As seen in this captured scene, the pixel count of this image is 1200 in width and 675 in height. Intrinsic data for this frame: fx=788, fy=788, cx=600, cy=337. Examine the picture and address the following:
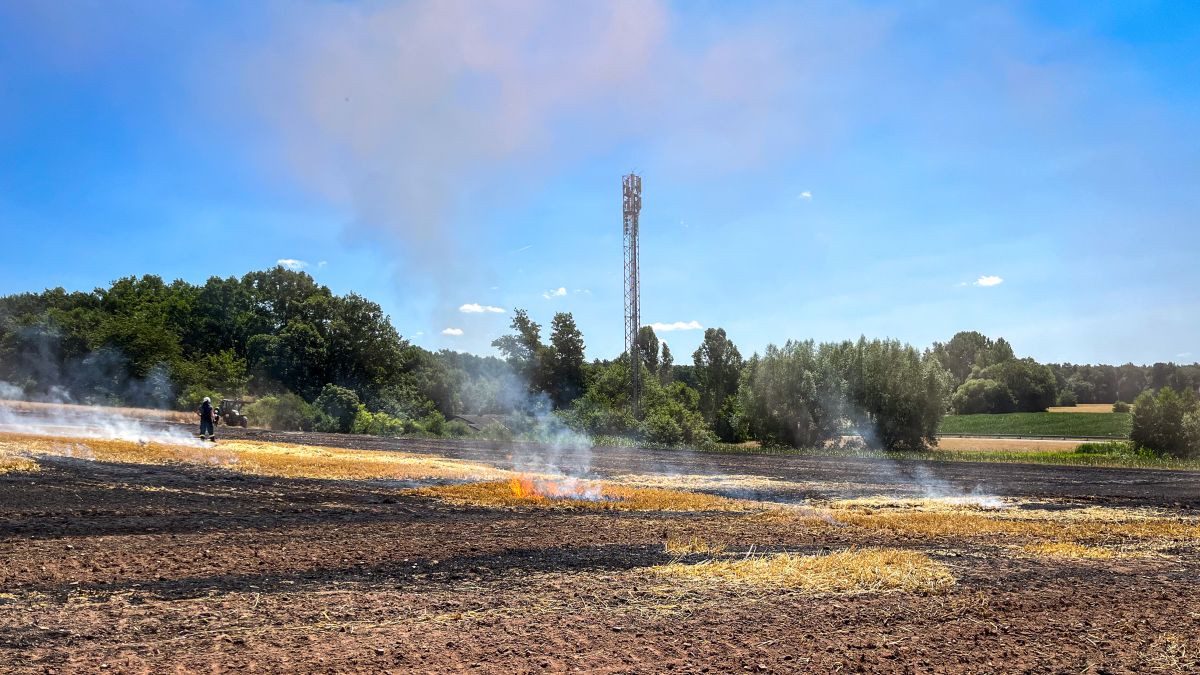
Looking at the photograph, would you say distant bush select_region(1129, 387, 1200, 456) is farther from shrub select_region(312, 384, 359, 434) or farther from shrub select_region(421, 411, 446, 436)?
shrub select_region(312, 384, 359, 434)

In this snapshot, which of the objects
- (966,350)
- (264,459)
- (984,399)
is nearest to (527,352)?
(264,459)

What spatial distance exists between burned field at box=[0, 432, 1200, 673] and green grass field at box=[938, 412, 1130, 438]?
79103 mm

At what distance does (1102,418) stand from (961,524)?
9808cm

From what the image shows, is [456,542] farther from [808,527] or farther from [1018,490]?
[1018,490]

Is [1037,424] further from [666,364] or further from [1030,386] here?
[666,364]

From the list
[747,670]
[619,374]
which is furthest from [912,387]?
[747,670]

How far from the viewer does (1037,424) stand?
9981 cm

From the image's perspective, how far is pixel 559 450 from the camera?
47.7m

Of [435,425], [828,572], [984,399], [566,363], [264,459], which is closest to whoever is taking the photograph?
[828,572]

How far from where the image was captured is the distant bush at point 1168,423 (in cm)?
5031

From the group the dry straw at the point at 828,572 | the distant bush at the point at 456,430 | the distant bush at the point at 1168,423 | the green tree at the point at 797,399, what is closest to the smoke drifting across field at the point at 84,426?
the distant bush at the point at 456,430

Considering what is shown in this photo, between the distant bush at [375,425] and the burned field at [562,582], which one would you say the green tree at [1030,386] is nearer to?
the distant bush at [375,425]

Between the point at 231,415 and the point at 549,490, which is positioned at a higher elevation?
the point at 231,415

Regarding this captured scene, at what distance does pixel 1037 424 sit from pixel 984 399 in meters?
16.4
